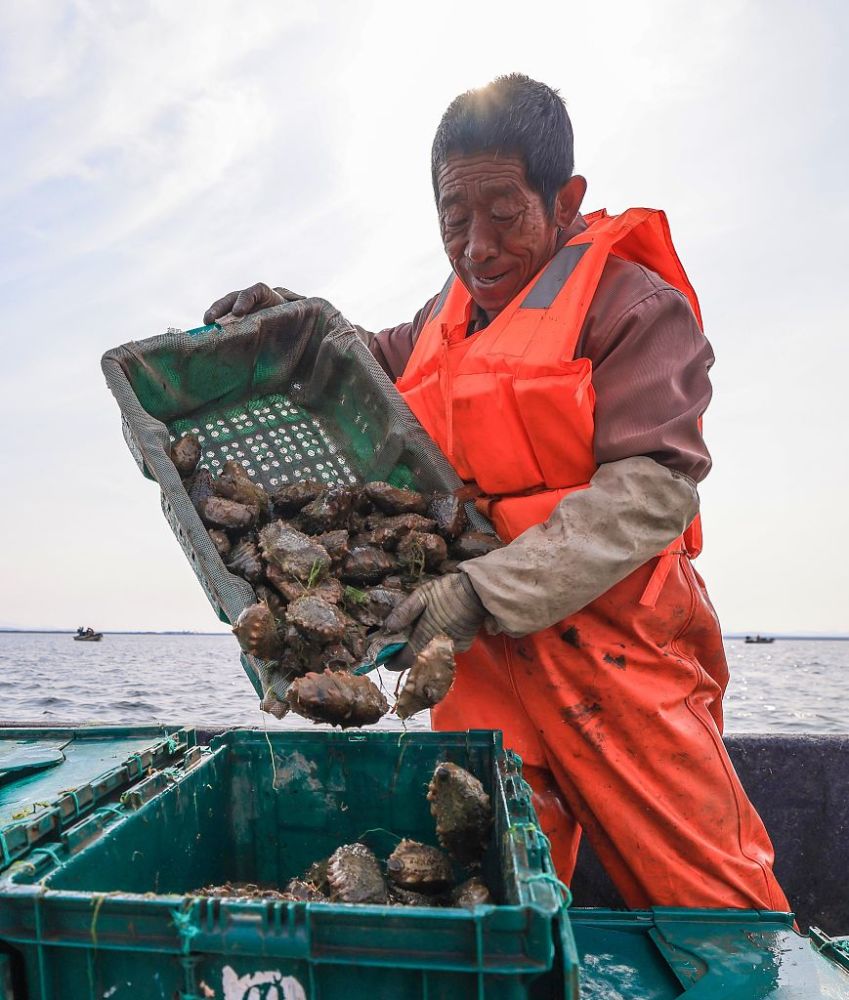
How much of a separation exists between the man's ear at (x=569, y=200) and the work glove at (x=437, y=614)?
52.5 inches

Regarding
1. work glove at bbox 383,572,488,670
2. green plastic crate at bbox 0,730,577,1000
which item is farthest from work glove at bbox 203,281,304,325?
green plastic crate at bbox 0,730,577,1000

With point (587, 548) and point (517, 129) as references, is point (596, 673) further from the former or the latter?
point (517, 129)

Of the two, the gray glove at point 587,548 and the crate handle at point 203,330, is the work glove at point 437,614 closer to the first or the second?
the gray glove at point 587,548

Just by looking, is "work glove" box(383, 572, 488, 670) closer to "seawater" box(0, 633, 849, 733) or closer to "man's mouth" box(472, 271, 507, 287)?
"man's mouth" box(472, 271, 507, 287)

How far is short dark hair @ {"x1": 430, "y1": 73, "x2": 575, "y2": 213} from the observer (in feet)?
8.05

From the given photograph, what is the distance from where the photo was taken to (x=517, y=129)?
245 centimetres

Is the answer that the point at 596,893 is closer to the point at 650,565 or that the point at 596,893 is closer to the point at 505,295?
the point at 650,565

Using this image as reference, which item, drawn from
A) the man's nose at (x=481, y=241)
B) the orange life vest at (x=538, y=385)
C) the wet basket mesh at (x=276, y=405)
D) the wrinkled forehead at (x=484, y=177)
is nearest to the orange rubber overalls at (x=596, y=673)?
the orange life vest at (x=538, y=385)

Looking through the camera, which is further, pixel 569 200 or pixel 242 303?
pixel 242 303

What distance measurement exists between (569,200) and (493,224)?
358 mm

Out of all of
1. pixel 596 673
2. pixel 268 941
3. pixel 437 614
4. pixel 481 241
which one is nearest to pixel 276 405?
pixel 481 241

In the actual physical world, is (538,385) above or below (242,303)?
below

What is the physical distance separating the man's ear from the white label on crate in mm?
2385

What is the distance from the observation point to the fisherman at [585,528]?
2281 millimetres
